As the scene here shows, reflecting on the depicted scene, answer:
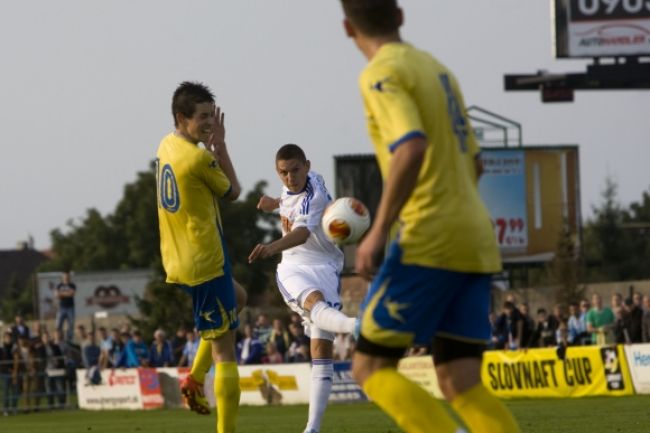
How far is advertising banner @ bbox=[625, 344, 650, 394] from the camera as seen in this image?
935 inches

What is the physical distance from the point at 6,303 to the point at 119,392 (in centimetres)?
9482

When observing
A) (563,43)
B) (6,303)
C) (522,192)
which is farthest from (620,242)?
(6,303)

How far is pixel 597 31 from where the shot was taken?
40.7 metres

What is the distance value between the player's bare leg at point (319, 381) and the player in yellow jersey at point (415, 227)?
4.64 meters

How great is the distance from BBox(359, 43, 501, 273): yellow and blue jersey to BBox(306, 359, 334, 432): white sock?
4951 mm

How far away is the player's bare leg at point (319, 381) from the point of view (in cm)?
1130

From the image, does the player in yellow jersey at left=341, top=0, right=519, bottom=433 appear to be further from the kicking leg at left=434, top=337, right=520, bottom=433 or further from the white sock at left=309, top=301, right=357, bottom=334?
the white sock at left=309, top=301, right=357, bottom=334

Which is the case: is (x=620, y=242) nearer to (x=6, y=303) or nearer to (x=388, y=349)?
(x=6, y=303)

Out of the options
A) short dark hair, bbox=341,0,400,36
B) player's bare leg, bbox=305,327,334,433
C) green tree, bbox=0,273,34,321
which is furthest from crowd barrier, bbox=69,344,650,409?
green tree, bbox=0,273,34,321

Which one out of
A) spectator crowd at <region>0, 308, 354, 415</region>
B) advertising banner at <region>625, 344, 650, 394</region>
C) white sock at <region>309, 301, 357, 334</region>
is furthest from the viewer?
spectator crowd at <region>0, 308, 354, 415</region>

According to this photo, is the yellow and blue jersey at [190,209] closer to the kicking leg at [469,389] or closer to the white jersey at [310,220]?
the white jersey at [310,220]

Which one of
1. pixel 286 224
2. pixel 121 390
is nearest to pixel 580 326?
pixel 121 390

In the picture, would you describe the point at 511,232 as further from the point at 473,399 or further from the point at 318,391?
the point at 473,399

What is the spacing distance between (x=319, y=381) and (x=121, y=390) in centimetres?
2086
